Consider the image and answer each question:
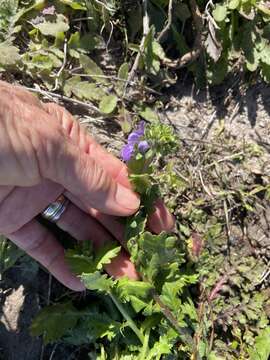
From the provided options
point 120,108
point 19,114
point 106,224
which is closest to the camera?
point 19,114

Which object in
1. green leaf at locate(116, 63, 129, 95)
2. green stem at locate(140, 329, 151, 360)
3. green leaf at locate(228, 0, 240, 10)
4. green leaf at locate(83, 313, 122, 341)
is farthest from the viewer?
green leaf at locate(116, 63, 129, 95)

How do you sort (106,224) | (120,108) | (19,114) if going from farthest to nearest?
(120,108) < (106,224) < (19,114)

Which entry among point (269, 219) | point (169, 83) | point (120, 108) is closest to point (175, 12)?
point (169, 83)

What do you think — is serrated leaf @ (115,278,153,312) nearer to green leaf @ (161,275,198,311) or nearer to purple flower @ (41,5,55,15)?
green leaf @ (161,275,198,311)

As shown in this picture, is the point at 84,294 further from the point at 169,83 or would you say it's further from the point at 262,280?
the point at 169,83

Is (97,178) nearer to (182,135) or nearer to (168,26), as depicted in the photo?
(182,135)

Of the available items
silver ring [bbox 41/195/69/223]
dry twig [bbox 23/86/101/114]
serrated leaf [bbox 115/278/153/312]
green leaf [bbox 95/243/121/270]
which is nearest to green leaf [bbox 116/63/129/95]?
dry twig [bbox 23/86/101/114]
